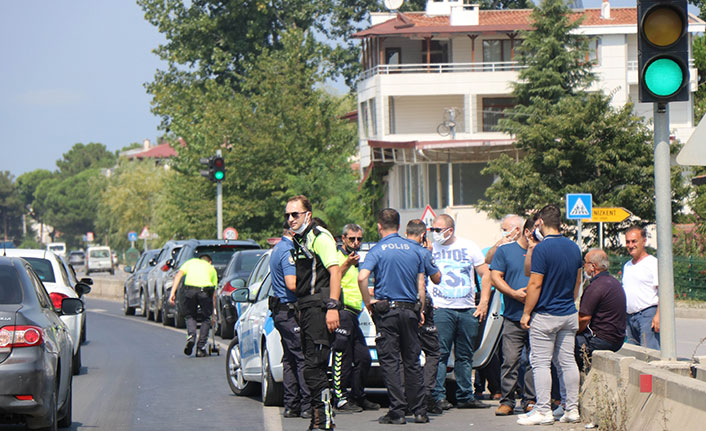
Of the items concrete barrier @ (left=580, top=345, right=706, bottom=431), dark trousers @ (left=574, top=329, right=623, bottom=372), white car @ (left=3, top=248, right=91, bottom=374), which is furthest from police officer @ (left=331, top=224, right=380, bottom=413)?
white car @ (left=3, top=248, right=91, bottom=374)

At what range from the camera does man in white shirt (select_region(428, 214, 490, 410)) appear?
36.2ft

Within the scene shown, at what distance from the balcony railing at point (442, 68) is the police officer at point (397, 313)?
4626cm

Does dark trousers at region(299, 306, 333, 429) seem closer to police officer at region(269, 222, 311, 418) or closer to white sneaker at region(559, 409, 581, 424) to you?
police officer at region(269, 222, 311, 418)

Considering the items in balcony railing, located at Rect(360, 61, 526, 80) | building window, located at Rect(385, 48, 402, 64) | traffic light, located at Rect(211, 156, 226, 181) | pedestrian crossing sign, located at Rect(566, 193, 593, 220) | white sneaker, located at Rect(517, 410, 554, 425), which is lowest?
white sneaker, located at Rect(517, 410, 554, 425)

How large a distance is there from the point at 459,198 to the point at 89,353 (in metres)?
32.4

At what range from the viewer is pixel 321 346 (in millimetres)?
9625

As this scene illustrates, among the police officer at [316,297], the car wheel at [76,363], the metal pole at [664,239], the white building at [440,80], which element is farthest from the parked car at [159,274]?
the white building at [440,80]

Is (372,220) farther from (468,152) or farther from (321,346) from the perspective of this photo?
(321,346)

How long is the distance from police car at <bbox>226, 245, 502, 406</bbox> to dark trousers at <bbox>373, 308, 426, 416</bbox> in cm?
81

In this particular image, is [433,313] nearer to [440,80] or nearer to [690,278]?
[690,278]

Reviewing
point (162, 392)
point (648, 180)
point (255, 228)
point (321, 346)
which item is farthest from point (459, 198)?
point (321, 346)

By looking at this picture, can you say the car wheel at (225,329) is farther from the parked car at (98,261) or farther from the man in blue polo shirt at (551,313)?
the parked car at (98,261)

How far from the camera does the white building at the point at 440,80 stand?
174 feet

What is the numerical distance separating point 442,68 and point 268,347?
47.1 metres
